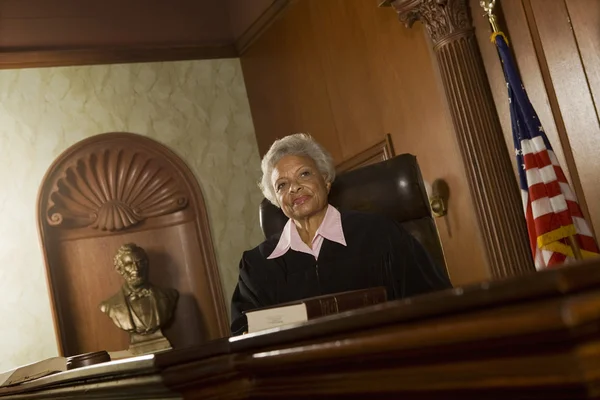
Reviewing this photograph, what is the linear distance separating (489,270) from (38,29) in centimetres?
322

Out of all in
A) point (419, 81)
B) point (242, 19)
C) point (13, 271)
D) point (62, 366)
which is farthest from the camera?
point (242, 19)

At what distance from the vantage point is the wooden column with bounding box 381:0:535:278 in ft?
10.8

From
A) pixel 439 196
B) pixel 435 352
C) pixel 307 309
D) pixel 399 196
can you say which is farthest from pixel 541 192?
pixel 435 352

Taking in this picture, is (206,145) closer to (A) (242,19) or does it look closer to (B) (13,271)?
(A) (242,19)

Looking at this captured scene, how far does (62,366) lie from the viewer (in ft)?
7.73

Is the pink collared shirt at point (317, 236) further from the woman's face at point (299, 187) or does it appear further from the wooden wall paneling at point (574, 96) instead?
the wooden wall paneling at point (574, 96)

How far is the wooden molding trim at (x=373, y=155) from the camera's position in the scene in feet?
13.4

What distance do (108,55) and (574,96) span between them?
308 cm

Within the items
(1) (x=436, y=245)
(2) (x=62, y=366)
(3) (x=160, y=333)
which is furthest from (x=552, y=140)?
(3) (x=160, y=333)

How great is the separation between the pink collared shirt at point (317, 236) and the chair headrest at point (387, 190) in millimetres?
123

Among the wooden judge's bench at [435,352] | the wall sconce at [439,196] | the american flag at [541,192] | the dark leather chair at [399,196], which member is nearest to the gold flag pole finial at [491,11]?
the american flag at [541,192]

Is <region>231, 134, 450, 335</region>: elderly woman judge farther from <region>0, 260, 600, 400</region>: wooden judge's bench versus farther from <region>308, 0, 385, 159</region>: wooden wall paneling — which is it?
<region>308, 0, 385, 159</region>: wooden wall paneling

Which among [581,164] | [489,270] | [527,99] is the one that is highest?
[527,99]

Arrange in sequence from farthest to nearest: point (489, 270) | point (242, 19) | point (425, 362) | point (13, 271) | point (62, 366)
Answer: point (242, 19) < point (13, 271) < point (489, 270) < point (62, 366) < point (425, 362)
